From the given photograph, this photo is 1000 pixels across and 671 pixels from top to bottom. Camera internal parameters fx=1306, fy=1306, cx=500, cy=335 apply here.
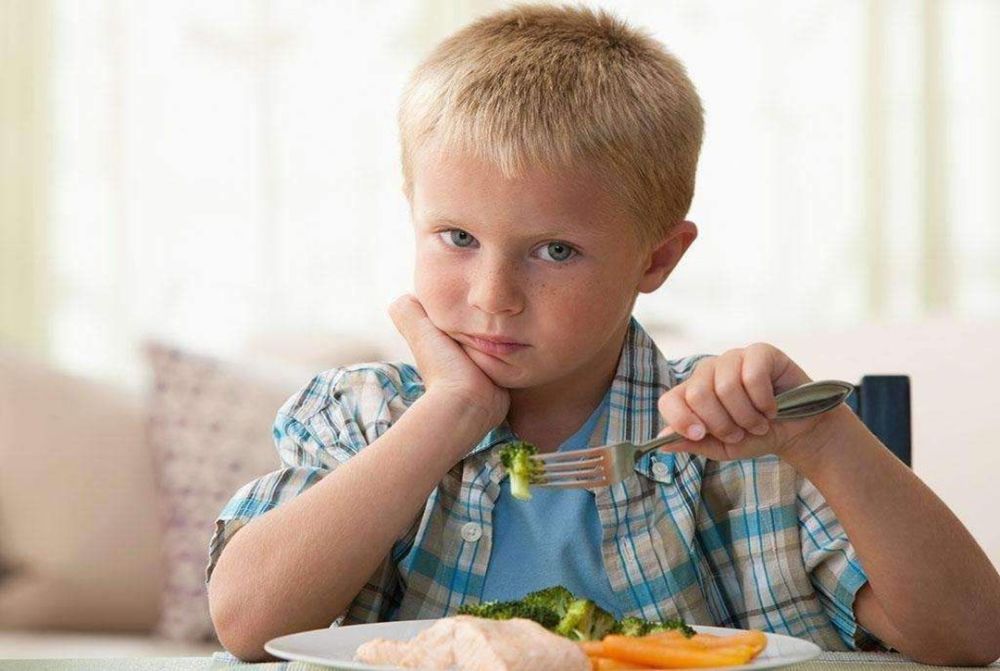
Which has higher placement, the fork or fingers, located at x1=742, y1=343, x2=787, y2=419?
fingers, located at x1=742, y1=343, x2=787, y2=419

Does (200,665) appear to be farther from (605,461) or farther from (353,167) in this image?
(353,167)

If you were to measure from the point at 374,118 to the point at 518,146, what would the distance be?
2646 millimetres

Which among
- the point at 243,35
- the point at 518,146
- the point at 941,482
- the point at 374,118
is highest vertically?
the point at 243,35

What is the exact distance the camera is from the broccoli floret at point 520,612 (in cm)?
94

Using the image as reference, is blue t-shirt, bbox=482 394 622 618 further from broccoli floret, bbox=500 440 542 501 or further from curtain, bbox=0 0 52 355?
curtain, bbox=0 0 52 355

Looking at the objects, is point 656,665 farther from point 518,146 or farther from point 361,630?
point 518,146

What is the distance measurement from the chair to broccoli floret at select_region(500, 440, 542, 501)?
24.4 inches

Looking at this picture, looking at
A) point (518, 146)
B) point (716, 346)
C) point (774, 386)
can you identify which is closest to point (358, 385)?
point (518, 146)

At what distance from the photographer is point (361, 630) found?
0.98 meters

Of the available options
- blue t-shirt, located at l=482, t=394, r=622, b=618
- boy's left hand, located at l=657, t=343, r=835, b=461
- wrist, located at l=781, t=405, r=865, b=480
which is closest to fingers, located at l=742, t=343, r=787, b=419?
boy's left hand, located at l=657, t=343, r=835, b=461

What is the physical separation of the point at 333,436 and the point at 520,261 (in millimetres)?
296

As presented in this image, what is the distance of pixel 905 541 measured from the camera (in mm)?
1192

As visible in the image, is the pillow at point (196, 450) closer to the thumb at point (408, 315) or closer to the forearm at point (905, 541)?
the thumb at point (408, 315)

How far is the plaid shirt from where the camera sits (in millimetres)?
1349
